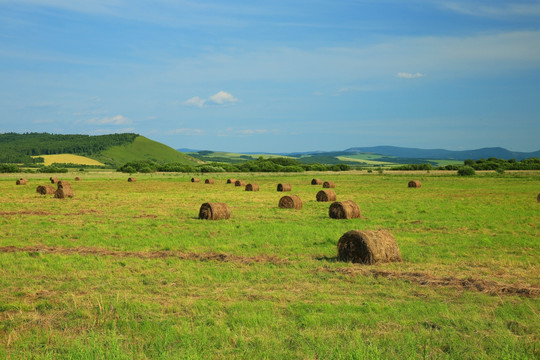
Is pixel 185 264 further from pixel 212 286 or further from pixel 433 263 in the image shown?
pixel 433 263

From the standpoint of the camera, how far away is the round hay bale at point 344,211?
23969 millimetres

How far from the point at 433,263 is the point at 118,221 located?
1590 cm

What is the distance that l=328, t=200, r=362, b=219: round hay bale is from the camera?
2397cm

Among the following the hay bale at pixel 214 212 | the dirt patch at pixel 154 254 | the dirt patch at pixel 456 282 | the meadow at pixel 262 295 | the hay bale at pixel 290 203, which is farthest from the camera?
the hay bale at pixel 290 203

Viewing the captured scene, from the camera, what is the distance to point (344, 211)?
23922mm

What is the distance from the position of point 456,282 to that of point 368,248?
2.80m

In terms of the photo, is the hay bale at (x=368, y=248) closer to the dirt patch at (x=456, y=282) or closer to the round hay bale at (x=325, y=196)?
the dirt patch at (x=456, y=282)

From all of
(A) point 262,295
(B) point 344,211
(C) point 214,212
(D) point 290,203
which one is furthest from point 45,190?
(A) point 262,295

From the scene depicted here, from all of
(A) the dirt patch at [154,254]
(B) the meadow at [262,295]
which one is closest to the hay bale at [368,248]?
(B) the meadow at [262,295]

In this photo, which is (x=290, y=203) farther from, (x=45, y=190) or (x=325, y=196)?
(x=45, y=190)

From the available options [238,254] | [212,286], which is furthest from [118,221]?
[212,286]

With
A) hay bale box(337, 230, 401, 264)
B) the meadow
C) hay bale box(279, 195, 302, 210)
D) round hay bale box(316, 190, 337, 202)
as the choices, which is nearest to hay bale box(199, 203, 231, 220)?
the meadow

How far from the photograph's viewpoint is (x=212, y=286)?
435 inches

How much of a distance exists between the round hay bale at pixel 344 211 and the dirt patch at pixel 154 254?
10199 millimetres
